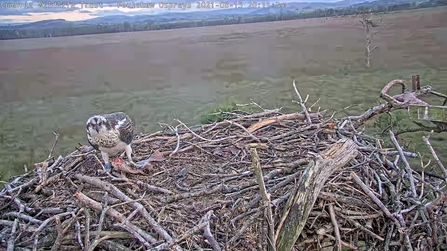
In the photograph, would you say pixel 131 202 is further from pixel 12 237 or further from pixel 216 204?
pixel 12 237

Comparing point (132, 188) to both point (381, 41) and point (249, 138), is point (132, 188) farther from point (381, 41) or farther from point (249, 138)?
point (381, 41)

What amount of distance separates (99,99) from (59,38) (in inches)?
104

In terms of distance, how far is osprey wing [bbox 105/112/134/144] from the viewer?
279 centimetres

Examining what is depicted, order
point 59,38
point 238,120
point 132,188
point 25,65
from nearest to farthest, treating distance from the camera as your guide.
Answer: point 132,188 < point 238,120 < point 59,38 < point 25,65

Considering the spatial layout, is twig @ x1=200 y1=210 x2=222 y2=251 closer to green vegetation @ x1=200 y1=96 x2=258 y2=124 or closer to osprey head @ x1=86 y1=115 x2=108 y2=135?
osprey head @ x1=86 y1=115 x2=108 y2=135

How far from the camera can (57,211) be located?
2471 mm

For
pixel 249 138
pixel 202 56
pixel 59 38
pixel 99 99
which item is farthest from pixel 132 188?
pixel 202 56

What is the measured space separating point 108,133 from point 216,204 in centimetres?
93

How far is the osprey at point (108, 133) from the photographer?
2729 millimetres

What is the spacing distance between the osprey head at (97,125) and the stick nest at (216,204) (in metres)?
0.32

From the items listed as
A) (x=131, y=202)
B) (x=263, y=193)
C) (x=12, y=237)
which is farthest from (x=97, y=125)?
(x=263, y=193)

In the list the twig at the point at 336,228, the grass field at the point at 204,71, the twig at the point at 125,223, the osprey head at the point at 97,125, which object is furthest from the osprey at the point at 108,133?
the grass field at the point at 204,71

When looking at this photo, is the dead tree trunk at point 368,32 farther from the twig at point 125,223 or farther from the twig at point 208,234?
the twig at point 125,223

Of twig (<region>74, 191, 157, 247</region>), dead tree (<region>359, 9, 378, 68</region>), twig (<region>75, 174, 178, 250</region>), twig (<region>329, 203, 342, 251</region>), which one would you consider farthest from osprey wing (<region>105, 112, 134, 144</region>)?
dead tree (<region>359, 9, 378, 68</region>)
